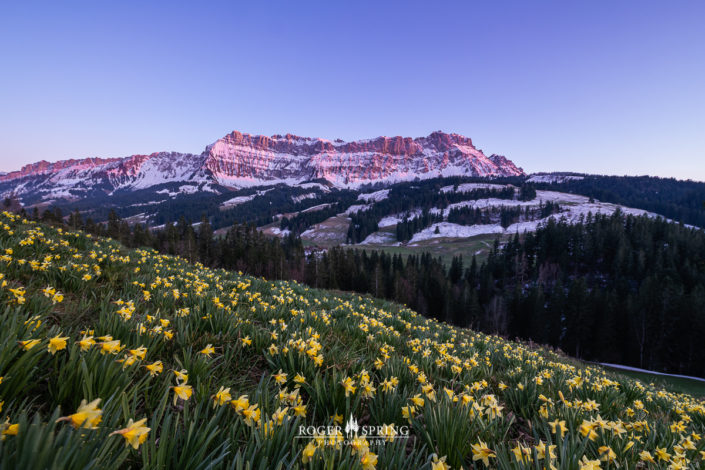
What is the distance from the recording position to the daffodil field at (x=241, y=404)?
132 cm

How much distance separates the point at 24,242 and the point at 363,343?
6.52 meters

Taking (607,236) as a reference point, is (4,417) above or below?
above

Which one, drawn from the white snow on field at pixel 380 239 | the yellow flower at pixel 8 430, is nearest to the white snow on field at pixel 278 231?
the white snow on field at pixel 380 239

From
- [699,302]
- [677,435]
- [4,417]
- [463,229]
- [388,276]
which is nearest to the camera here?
[4,417]

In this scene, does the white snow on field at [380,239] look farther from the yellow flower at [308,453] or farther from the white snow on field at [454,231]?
the yellow flower at [308,453]

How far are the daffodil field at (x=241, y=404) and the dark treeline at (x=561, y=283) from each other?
168 feet

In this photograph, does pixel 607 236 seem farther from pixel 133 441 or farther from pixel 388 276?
pixel 133 441

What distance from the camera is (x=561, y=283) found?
64.6m

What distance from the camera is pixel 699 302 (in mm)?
45750

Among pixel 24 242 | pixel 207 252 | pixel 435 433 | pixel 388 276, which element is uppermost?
pixel 24 242

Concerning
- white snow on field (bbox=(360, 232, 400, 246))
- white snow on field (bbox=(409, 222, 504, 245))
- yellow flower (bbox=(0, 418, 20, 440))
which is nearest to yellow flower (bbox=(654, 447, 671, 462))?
yellow flower (bbox=(0, 418, 20, 440))

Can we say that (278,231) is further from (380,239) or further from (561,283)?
(561,283)

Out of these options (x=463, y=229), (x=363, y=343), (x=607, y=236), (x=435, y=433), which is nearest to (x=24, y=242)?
(x=363, y=343)

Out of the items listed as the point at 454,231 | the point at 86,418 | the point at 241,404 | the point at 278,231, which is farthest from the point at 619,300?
the point at 278,231
